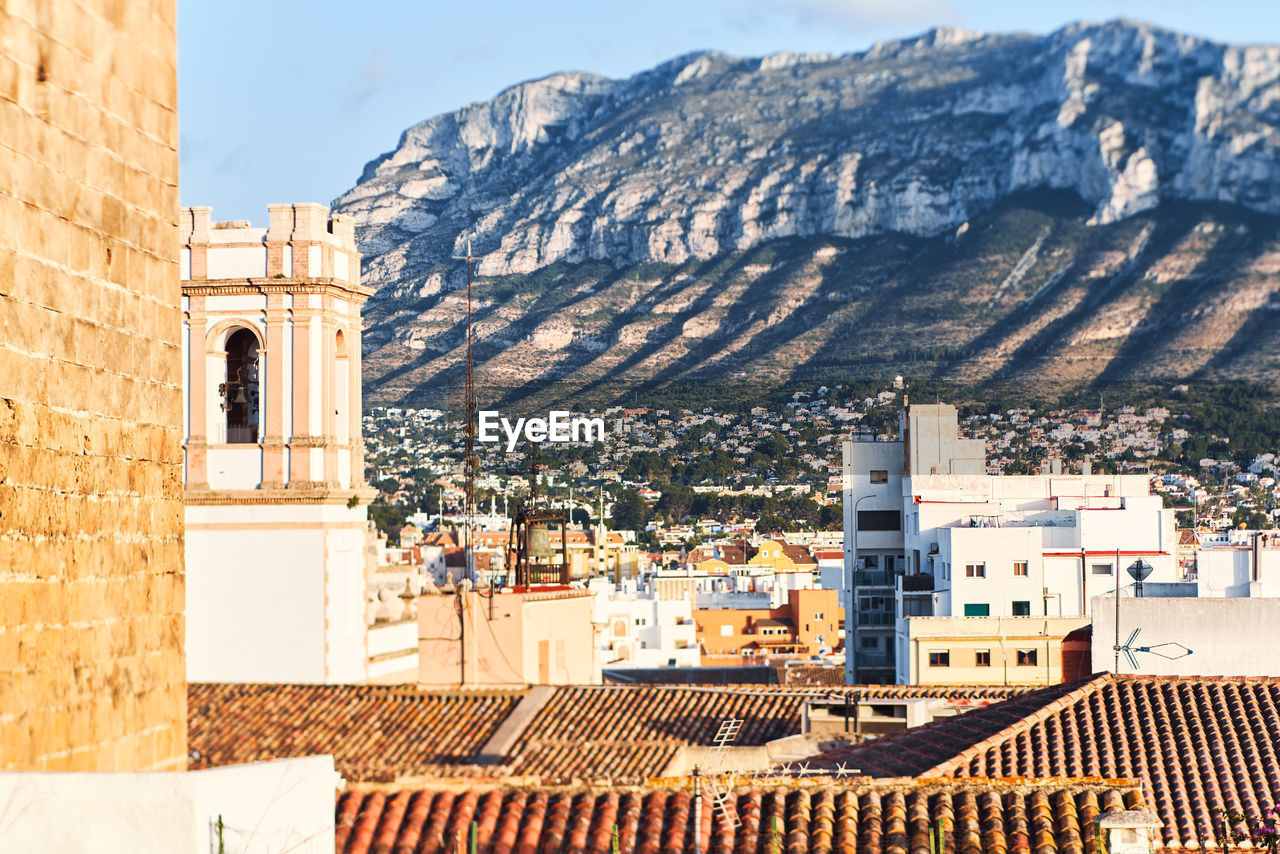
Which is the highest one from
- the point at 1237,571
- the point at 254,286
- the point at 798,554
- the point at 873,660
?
the point at 254,286

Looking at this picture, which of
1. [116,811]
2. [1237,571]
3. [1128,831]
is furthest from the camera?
[1237,571]

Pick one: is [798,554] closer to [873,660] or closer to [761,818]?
[873,660]

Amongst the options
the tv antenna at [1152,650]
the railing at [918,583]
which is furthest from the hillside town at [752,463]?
the tv antenna at [1152,650]

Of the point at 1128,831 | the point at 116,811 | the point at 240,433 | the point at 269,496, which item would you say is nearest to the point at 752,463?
the point at 240,433

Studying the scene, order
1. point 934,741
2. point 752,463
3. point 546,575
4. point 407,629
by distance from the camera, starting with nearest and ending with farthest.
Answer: point 934,741 < point 407,629 < point 546,575 < point 752,463

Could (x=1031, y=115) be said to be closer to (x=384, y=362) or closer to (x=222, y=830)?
(x=384, y=362)

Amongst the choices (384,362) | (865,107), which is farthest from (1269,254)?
(384,362)

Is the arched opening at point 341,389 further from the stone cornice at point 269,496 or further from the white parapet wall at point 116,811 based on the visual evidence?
the white parapet wall at point 116,811

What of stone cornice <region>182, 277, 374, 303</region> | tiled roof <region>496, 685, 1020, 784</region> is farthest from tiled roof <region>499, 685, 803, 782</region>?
stone cornice <region>182, 277, 374, 303</region>
